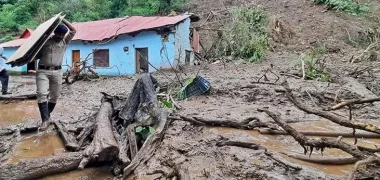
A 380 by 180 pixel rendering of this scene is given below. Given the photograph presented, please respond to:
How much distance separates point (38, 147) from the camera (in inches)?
208

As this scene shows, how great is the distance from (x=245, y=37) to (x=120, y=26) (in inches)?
260

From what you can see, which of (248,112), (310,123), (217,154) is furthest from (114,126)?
(310,123)

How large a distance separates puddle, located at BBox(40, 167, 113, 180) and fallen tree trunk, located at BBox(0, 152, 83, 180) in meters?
0.06

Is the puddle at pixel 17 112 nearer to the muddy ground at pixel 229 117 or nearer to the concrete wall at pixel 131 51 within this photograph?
the muddy ground at pixel 229 117

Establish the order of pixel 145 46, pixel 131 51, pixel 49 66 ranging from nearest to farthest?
pixel 49 66 < pixel 145 46 < pixel 131 51

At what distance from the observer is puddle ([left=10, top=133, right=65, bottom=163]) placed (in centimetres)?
497

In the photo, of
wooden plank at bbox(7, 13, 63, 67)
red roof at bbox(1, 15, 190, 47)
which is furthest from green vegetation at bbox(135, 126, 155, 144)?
red roof at bbox(1, 15, 190, 47)

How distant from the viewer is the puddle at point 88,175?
4.39m

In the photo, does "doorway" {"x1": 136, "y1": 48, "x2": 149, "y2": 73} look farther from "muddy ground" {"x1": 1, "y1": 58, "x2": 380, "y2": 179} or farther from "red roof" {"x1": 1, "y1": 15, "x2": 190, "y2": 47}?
"muddy ground" {"x1": 1, "y1": 58, "x2": 380, "y2": 179}

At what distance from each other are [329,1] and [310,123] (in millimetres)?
18196

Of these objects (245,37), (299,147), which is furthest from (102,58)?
(299,147)

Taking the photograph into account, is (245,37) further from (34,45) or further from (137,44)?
(34,45)

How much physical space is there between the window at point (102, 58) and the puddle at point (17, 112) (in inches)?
367

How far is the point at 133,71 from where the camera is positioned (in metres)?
17.3
